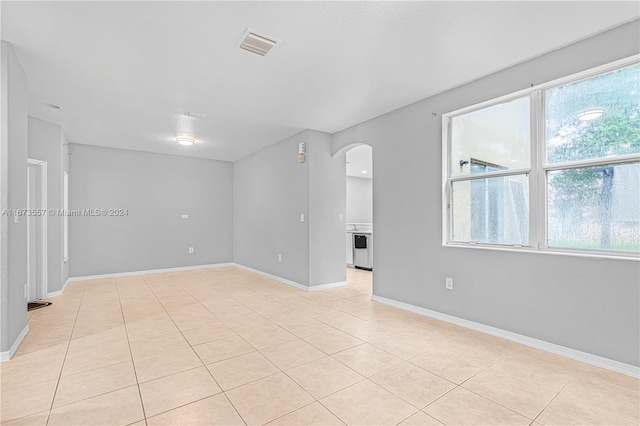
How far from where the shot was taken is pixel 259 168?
21.1 feet

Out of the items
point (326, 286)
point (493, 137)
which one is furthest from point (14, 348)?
point (493, 137)

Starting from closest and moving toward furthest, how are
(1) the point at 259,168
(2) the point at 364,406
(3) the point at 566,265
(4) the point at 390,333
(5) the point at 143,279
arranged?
(2) the point at 364,406 < (3) the point at 566,265 < (4) the point at 390,333 < (5) the point at 143,279 < (1) the point at 259,168

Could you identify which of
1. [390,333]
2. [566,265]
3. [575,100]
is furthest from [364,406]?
[575,100]

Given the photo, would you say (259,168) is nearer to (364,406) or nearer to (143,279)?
(143,279)

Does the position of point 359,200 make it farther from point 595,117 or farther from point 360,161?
point 595,117

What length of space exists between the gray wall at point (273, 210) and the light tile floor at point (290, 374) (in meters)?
1.60

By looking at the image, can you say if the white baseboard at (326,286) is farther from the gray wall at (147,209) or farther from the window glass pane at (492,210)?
the gray wall at (147,209)

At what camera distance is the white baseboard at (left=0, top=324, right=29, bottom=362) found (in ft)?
8.07

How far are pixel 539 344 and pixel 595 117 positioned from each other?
2.00m

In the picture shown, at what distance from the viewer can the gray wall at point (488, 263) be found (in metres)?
2.31

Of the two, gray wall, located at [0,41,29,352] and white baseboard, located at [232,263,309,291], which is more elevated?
gray wall, located at [0,41,29,352]

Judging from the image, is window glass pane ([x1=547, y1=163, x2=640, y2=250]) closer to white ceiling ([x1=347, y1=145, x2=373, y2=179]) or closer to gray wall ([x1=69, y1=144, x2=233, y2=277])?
white ceiling ([x1=347, y1=145, x2=373, y2=179])

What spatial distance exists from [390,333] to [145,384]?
2160 millimetres

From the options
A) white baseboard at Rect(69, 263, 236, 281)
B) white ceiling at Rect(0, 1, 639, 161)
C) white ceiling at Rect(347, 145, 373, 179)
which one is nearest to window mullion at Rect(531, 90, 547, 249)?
white ceiling at Rect(0, 1, 639, 161)
